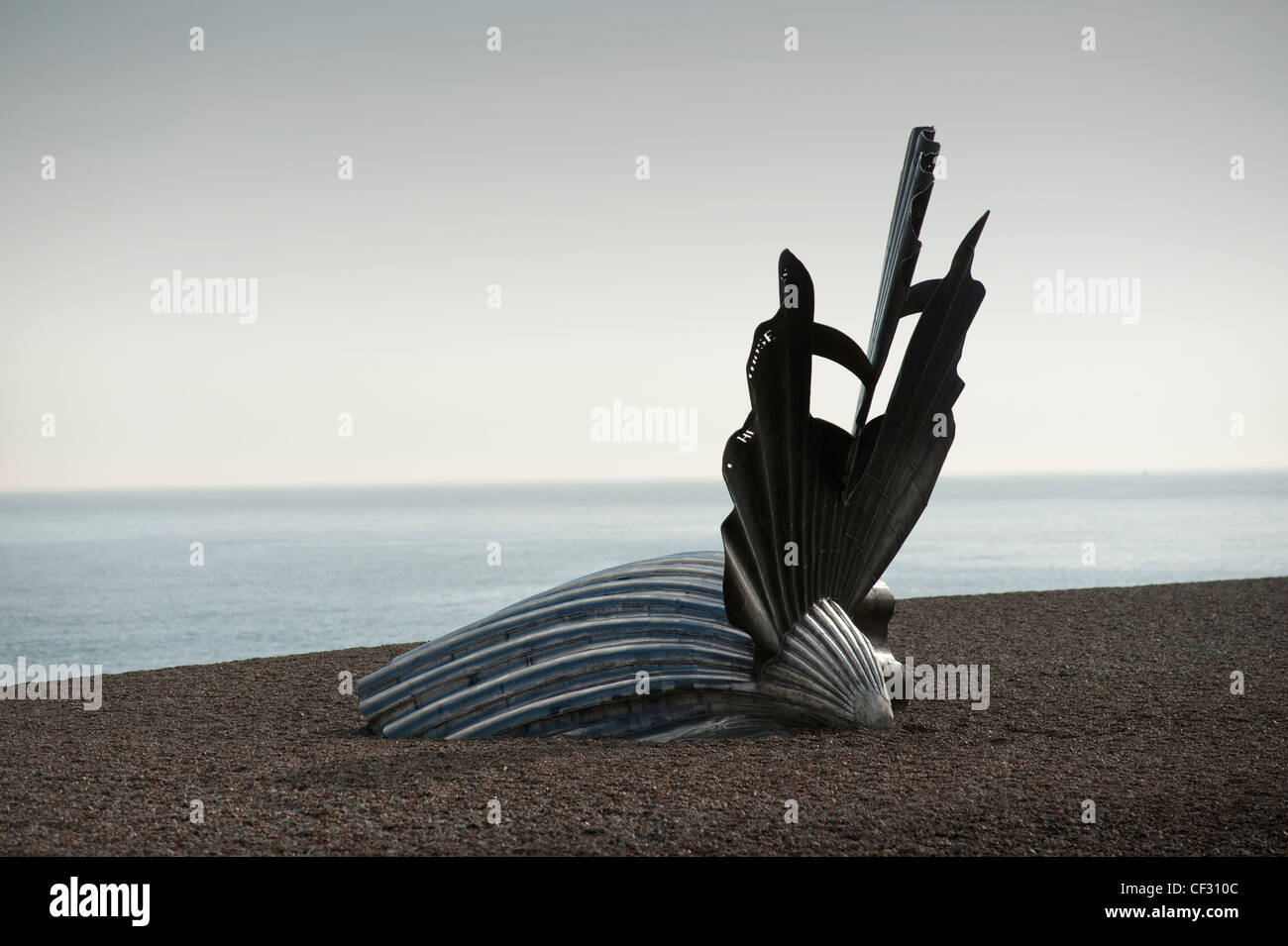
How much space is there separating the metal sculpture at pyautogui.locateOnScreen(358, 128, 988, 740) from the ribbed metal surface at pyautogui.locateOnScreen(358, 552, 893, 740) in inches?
0.4

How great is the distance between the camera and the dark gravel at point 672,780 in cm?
494

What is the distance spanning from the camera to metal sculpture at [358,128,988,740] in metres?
6.94

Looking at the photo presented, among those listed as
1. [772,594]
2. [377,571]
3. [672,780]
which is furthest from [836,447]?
[377,571]

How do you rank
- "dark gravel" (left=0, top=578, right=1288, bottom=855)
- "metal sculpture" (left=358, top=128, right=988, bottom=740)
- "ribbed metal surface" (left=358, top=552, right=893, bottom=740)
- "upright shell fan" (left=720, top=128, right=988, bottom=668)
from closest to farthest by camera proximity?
"dark gravel" (left=0, top=578, right=1288, bottom=855) → "upright shell fan" (left=720, top=128, right=988, bottom=668) → "metal sculpture" (left=358, top=128, right=988, bottom=740) → "ribbed metal surface" (left=358, top=552, right=893, bottom=740)

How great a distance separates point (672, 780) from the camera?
5926 millimetres

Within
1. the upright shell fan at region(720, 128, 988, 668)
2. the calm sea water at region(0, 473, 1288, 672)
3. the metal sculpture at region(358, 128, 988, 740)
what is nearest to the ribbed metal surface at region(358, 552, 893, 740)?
the metal sculpture at region(358, 128, 988, 740)

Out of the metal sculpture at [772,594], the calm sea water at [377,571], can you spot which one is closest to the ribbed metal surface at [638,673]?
the metal sculpture at [772,594]

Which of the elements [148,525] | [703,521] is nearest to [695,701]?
[703,521]

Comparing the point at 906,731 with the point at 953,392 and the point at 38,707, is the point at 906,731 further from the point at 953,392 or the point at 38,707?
the point at 38,707

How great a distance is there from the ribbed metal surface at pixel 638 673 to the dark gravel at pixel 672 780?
0.28m

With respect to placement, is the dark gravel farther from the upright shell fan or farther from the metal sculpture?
the upright shell fan

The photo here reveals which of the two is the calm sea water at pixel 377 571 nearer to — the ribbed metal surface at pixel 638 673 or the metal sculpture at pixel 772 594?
the ribbed metal surface at pixel 638 673

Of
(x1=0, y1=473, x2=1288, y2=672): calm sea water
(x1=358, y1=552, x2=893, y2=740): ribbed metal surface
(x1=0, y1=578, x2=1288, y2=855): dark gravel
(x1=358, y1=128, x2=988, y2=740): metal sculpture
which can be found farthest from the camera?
(x1=0, y1=473, x2=1288, y2=672): calm sea water
